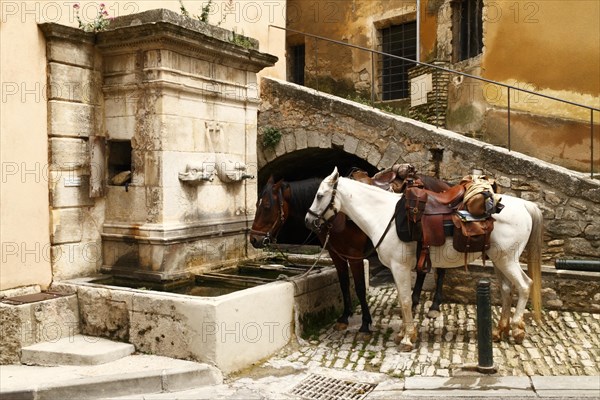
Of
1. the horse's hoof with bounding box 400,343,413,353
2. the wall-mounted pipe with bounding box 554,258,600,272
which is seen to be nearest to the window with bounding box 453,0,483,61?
the wall-mounted pipe with bounding box 554,258,600,272

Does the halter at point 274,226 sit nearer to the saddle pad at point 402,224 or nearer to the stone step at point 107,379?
the saddle pad at point 402,224

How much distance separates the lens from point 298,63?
1617cm

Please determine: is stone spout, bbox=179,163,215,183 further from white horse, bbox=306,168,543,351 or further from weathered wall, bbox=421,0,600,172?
weathered wall, bbox=421,0,600,172

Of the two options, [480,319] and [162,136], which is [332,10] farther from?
[480,319]

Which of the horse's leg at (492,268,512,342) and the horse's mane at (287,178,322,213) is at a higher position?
the horse's mane at (287,178,322,213)

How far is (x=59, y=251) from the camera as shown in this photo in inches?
254

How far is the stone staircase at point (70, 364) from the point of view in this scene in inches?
190

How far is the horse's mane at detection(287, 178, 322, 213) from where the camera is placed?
22.1 feet

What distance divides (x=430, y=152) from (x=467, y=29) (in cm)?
455

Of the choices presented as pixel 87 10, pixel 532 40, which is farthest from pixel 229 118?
pixel 532 40

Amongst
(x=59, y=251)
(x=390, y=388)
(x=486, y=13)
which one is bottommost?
(x=390, y=388)

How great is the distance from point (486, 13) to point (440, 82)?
5.30 ft

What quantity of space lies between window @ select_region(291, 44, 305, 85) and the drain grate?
38.7 feet

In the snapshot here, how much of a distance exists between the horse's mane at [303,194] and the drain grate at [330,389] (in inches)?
78.9
